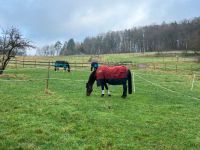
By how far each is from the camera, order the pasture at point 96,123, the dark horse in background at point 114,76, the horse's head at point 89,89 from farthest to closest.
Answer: the horse's head at point 89,89, the dark horse in background at point 114,76, the pasture at point 96,123

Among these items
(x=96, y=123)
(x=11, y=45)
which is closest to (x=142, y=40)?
(x=11, y=45)

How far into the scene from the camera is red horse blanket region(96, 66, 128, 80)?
17.8 metres

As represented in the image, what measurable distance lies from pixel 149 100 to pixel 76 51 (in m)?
142

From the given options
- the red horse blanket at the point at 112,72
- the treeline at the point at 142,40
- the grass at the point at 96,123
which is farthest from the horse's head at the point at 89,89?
the treeline at the point at 142,40

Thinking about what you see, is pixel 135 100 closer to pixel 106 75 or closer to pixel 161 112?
pixel 106 75

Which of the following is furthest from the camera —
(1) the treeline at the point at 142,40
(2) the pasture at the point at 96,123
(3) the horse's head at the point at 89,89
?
(1) the treeline at the point at 142,40

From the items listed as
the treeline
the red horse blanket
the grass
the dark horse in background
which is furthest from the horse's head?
the treeline

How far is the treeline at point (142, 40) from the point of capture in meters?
139

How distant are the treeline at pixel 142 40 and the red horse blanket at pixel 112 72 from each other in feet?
364

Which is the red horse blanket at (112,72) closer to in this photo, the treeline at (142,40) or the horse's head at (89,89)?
the horse's head at (89,89)

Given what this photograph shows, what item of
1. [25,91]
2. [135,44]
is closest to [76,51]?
[135,44]

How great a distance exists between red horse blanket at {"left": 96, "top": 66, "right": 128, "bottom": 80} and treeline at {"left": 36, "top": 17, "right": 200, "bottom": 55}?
364ft

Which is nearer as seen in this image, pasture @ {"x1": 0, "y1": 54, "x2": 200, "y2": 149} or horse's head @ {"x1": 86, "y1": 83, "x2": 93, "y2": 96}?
pasture @ {"x1": 0, "y1": 54, "x2": 200, "y2": 149}

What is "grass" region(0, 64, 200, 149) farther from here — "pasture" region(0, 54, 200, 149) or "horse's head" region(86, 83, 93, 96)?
"horse's head" region(86, 83, 93, 96)
